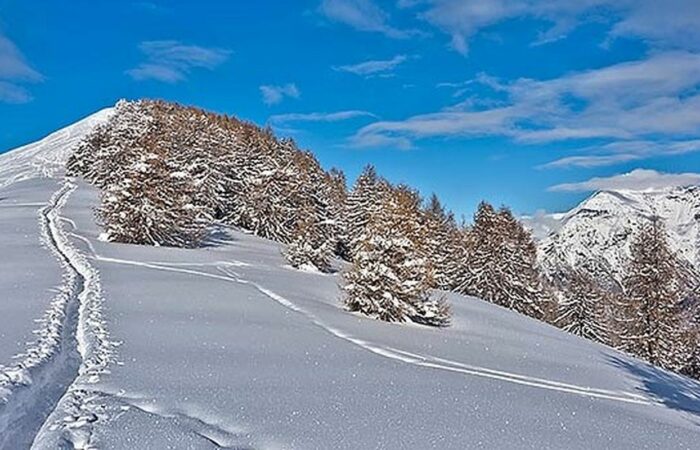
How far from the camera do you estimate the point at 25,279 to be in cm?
1448

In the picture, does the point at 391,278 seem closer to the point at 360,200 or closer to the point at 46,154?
the point at 360,200

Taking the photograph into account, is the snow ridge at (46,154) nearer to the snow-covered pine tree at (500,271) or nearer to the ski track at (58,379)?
the snow-covered pine tree at (500,271)

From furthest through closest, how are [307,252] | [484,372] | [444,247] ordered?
[444,247], [307,252], [484,372]

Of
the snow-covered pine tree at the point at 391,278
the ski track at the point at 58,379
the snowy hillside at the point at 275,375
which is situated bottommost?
the ski track at the point at 58,379

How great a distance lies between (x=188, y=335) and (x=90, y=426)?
15.7 feet

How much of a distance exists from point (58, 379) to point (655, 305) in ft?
77.3

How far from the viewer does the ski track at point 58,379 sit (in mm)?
5105

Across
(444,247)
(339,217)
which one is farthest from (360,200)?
(444,247)

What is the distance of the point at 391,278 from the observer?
1681 cm

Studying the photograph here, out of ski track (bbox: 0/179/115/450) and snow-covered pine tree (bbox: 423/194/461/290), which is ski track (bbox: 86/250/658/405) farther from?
snow-covered pine tree (bbox: 423/194/461/290)

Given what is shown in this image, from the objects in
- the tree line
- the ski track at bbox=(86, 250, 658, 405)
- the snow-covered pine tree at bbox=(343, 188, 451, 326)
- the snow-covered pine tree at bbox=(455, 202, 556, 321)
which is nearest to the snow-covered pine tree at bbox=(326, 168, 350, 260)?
the tree line

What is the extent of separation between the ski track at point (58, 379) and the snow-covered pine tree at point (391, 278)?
6721mm

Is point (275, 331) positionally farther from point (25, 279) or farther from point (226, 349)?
point (25, 279)

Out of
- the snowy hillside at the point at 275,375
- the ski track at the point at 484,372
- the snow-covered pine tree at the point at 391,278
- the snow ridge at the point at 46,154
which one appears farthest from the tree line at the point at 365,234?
the snow ridge at the point at 46,154
